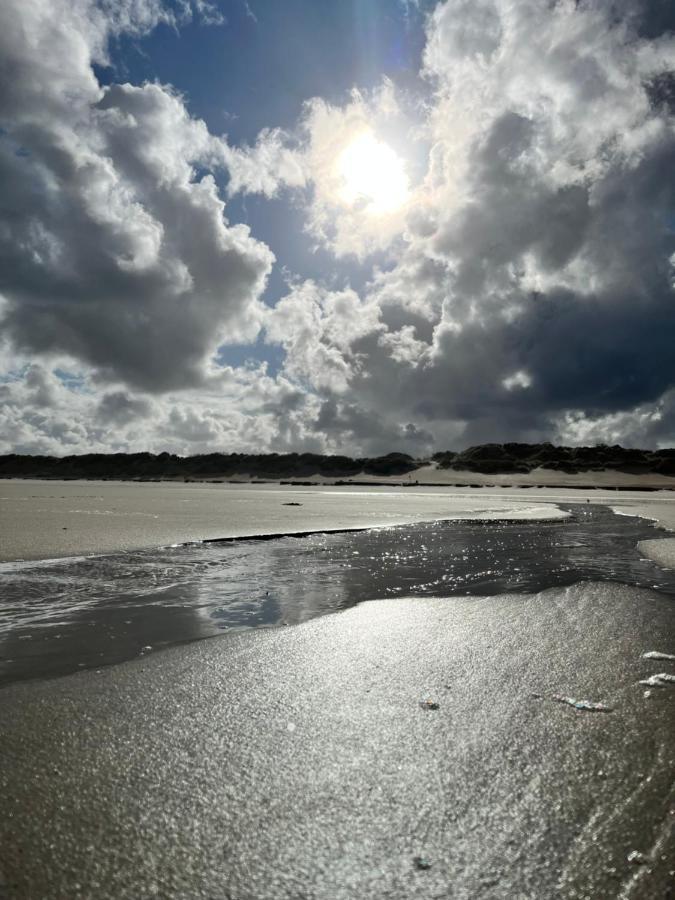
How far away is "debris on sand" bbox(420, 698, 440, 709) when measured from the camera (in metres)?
3.00

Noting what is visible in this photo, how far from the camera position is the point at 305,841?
6.00 feet

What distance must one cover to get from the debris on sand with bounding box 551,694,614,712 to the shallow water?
99.5 inches

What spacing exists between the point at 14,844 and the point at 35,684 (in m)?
1.78

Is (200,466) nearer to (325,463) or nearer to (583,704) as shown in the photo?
(325,463)

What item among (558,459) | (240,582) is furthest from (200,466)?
(240,582)

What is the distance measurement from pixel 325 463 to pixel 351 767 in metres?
113

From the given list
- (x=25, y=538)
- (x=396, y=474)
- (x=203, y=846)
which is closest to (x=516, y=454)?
(x=396, y=474)

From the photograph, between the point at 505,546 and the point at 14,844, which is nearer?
the point at 14,844

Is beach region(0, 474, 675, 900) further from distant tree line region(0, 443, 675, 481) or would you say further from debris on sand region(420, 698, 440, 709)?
distant tree line region(0, 443, 675, 481)

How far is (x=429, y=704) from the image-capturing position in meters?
3.04

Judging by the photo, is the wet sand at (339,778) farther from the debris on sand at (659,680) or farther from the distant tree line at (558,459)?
the distant tree line at (558,459)

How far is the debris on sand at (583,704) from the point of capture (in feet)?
9.82

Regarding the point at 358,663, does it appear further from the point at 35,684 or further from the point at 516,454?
the point at 516,454

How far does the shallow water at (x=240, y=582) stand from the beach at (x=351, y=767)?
372 millimetres
